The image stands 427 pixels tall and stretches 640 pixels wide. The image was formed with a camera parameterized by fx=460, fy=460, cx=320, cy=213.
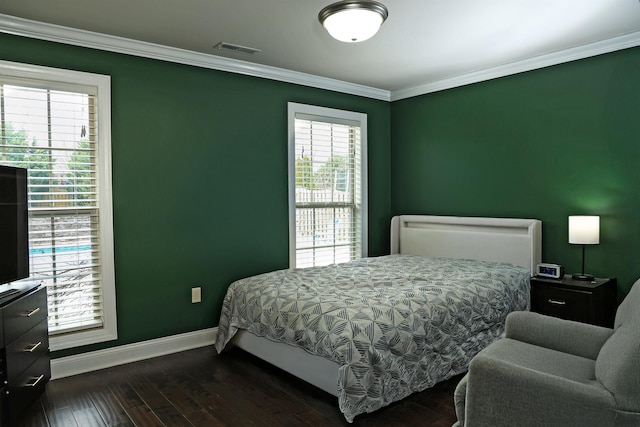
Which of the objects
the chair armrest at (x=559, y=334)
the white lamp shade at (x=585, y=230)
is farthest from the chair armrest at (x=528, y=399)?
the white lamp shade at (x=585, y=230)

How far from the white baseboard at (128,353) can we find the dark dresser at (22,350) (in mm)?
282

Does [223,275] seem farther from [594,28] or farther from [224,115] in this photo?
[594,28]

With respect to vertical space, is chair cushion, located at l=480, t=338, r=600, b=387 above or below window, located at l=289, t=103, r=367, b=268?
below

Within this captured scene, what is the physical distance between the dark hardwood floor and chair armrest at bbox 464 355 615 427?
710 millimetres

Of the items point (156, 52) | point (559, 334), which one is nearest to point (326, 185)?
point (156, 52)

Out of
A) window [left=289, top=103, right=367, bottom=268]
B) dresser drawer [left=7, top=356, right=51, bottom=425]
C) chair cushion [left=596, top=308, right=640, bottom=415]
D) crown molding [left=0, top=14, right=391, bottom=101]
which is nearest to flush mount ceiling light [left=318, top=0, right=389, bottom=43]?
crown molding [left=0, top=14, right=391, bottom=101]

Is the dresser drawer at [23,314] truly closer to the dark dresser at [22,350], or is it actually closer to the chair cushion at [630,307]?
the dark dresser at [22,350]

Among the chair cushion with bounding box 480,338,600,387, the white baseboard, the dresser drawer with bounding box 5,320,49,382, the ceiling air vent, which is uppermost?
the ceiling air vent

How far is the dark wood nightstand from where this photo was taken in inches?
137

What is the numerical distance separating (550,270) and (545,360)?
1.72 metres

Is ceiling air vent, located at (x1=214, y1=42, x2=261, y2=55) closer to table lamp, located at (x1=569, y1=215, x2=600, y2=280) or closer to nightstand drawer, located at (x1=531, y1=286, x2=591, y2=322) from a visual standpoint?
table lamp, located at (x1=569, y1=215, x2=600, y2=280)

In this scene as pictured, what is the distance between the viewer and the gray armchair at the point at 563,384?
5.62 feet

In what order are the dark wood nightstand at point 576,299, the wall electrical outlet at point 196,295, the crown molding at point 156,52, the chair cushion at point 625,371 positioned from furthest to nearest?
the wall electrical outlet at point 196,295 → the dark wood nightstand at point 576,299 → the crown molding at point 156,52 → the chair cushion at point 625,371

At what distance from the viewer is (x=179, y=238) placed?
388cm
